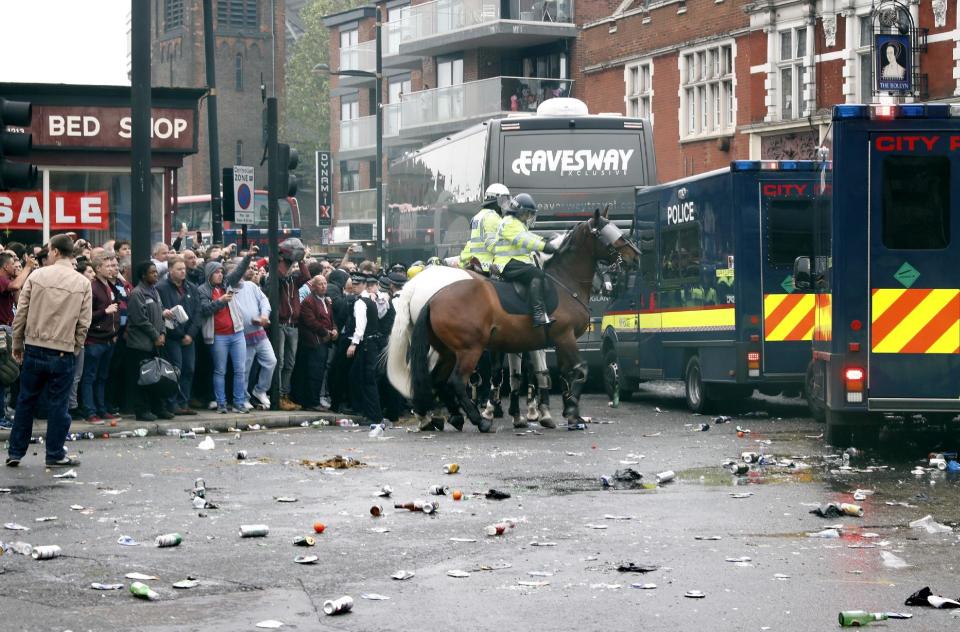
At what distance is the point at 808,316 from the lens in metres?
19.3

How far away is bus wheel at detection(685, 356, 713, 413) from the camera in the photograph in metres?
20.5

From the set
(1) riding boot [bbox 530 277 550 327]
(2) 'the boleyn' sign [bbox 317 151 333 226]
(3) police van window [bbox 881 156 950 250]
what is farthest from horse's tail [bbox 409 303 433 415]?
(2) 'the boleyn' sign [bbox 317 151 333 226]

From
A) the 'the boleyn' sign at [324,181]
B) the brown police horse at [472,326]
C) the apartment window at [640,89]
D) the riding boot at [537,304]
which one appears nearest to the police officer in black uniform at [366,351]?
the brown police horse at [472,326]

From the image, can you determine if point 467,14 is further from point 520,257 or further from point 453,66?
point 520,257

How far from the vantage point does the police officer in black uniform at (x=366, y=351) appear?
19.5m

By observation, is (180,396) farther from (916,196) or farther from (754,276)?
(916,196)

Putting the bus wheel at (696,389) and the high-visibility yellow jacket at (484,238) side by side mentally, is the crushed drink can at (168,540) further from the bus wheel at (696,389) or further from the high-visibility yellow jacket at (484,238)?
the bus wheel at (696,389)

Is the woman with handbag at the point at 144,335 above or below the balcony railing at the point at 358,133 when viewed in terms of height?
below

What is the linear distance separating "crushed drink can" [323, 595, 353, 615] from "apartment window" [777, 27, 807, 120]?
3577 centimetres

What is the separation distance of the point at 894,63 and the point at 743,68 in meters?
7.69

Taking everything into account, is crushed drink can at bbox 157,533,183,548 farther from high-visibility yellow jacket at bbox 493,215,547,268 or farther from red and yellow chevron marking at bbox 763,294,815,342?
red and yellow chevron marking at bbox 763,294,815,342

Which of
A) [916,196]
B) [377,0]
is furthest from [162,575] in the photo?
[377,0]

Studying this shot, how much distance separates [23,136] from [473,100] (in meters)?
41.0

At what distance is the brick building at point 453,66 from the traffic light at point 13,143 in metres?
38.5
